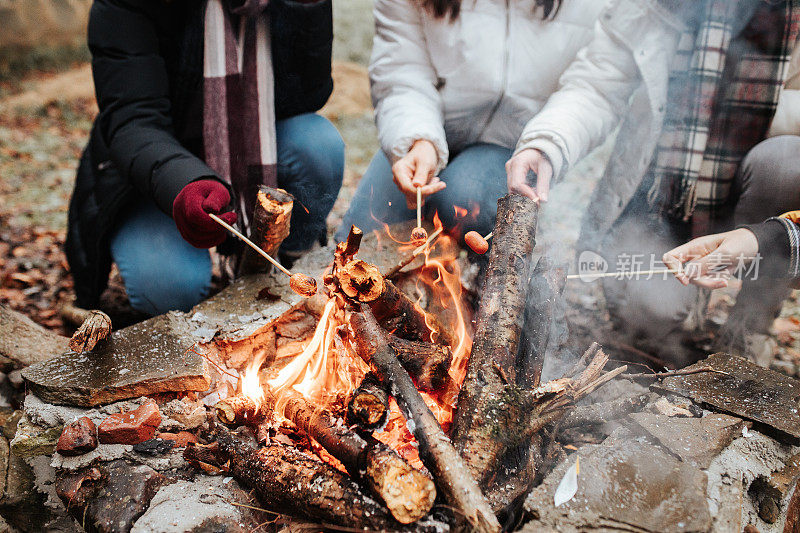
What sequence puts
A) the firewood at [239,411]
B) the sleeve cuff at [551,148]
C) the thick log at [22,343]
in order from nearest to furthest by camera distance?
the firewood at [239,411] < the thick log at [22,343] < the sleeve cuff at [551,148]

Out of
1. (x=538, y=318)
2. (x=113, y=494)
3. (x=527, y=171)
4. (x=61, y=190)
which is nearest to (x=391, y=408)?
(x=538, y=318)

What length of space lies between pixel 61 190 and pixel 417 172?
425cm

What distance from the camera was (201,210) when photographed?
1.97m

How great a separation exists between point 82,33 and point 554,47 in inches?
320

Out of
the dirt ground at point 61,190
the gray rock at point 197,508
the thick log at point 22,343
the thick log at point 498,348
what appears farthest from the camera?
the dirt ground at point 61,190

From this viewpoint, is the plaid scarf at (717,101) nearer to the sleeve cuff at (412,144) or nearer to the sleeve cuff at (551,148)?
the sleeve cuff at (551,148)

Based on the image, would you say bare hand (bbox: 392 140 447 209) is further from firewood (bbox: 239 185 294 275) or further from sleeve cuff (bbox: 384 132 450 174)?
firewood (bbox: 239 185 294 275)

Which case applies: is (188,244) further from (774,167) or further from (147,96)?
(774,167)

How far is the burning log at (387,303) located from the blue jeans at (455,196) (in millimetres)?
765

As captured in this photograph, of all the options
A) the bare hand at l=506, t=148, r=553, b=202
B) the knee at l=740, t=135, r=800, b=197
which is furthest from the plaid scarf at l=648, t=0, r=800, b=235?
the bare hand at l=506, t=148, r=553, b=202

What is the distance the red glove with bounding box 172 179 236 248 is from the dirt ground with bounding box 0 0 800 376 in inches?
53.9

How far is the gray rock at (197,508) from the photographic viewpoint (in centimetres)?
131

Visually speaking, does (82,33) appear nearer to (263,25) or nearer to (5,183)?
(5,183)

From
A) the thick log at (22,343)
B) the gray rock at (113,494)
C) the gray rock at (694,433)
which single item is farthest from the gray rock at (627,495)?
the thick log at (22,343)
